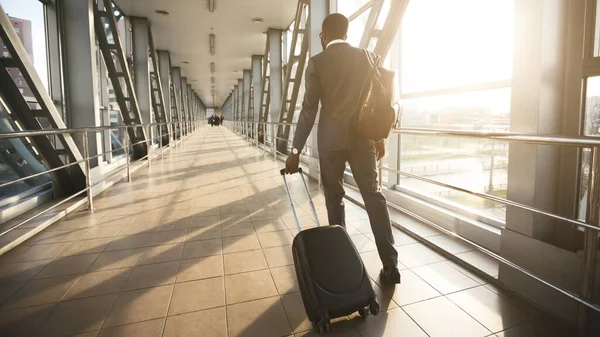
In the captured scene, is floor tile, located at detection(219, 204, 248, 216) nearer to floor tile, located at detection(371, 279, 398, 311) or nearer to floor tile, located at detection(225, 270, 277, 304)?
floor tile, located at detection(225, 270, 277, 304)

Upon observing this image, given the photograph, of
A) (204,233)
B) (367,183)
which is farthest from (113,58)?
(367,183)

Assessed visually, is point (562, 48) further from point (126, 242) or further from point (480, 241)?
point (126, 242)

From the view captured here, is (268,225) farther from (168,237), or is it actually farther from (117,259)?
(117,259)

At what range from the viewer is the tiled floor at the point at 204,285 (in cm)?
147

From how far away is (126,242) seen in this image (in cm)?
251

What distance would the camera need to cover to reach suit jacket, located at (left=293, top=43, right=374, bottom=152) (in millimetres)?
1706

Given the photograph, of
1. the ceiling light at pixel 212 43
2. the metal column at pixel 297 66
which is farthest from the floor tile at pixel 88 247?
the ceiling light at pixel 212 43

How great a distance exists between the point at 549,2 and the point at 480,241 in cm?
146

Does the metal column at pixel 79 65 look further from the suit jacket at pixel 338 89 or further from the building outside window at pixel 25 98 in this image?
the suit jacket at pixel 338 89

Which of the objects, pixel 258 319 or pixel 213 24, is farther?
pixel 213 24

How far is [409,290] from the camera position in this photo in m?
1.77

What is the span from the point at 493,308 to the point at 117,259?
221 cm

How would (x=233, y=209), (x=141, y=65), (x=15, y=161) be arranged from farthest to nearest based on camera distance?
(x=141, y=65) < (x=15, y=161) < (x=233, y=209)

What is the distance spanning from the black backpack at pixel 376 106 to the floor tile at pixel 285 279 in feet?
2.96
